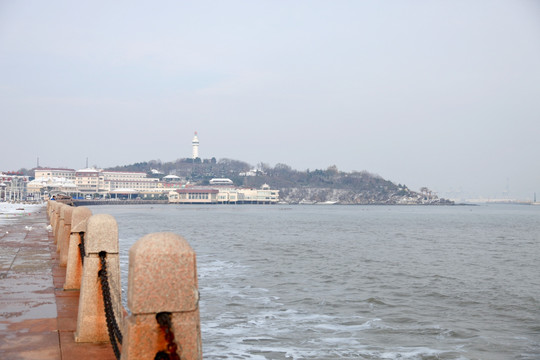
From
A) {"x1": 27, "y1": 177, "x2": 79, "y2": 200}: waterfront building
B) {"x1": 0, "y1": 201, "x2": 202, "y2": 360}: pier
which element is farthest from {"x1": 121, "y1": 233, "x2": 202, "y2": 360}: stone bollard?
{"x1": 27, "y1": 177, "x2": 79, "y2": 200}: waterfront building

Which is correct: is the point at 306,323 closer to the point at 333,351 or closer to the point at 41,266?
the point at 333,351

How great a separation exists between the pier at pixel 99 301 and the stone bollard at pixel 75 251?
0.04 ft

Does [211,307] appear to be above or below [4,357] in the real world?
below

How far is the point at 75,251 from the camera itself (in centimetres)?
744

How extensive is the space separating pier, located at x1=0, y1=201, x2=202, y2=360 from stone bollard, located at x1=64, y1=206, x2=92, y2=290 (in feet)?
0.04

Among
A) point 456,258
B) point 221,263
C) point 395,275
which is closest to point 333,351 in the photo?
point 395,275

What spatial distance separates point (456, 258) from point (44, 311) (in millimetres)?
25418

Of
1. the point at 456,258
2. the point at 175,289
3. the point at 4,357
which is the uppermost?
the point at 175,289

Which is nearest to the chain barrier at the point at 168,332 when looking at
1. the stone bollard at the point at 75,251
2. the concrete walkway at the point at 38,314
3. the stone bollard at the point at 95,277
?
the concrete walkway at the point at 38,314

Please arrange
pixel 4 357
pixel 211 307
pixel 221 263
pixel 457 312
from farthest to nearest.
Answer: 1. pixel 221 263
2. pixel 457 312
3. pixel 211 307
4. pixel 4 357

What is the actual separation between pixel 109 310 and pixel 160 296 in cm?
181

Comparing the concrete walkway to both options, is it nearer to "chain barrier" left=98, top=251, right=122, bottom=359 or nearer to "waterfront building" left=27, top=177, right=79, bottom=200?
"chain barrier" left=98, top=251, right=122, bottom=359

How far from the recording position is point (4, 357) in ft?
15.1

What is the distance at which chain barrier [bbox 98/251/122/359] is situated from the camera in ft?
13.8
